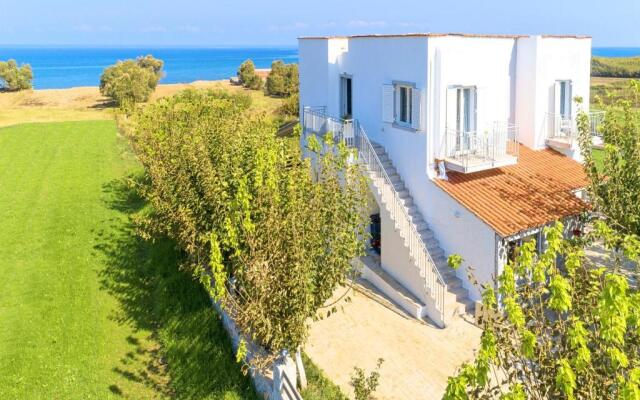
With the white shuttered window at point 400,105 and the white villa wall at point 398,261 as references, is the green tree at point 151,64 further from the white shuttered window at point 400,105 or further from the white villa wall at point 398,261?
the white villa wall at point 398,261

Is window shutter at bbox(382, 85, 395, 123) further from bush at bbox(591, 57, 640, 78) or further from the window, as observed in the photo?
bush at bbox(591, 57, 640, 78)

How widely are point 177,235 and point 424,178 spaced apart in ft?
26.4

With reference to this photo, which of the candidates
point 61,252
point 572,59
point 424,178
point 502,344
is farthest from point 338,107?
point 502,344

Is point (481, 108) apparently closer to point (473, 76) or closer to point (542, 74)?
point (473, 76)

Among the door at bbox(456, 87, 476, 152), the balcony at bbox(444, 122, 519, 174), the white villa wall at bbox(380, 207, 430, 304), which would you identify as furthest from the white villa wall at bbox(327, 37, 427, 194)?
the white villa wall at bbox(380, 207, 430, 304)

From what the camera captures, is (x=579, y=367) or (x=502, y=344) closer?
(x=579, y=367)

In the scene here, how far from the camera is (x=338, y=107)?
2278 centimetres

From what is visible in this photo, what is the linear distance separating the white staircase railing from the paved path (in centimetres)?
96

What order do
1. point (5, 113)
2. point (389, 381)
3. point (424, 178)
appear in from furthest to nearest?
point (5, 113), point (424, 178), point (389, 381)

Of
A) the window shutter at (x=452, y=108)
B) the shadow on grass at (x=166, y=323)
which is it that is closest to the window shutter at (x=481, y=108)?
the window shutter at (x=452, y=108)

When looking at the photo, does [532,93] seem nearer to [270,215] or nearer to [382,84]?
[382,84]

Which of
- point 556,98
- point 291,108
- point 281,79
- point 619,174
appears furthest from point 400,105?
point 281,79

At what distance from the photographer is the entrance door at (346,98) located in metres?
22.5

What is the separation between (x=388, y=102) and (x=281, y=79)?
156ft
